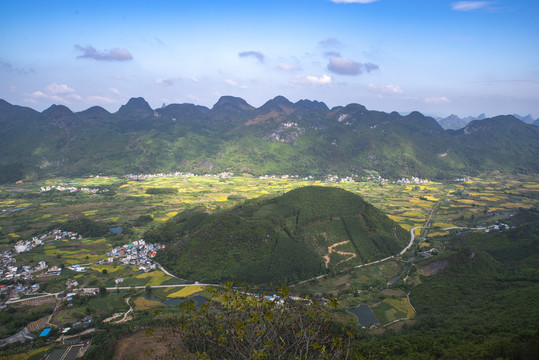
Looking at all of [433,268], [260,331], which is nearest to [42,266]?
[260,331]

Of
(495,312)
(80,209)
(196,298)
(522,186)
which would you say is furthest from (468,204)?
(80,209)

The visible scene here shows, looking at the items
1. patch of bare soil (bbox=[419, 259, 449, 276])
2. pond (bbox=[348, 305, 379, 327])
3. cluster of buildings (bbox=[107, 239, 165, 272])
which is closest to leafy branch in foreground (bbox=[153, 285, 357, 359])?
pond (bbox=[348, 305, 379, 327])

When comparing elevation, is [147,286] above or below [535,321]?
below

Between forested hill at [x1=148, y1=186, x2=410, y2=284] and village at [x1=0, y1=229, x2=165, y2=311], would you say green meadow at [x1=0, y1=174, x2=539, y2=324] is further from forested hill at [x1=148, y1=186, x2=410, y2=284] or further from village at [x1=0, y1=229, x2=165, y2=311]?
forested hill at [x1=148, y1=186, x2=410, y2=284]

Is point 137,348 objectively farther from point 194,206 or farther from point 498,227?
point 498,227

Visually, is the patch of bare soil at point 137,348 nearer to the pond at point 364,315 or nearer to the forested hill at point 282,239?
the forested hill at point 282,239

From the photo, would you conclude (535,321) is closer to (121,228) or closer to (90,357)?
(90,357)

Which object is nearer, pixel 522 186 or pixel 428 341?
pixel 428 341
